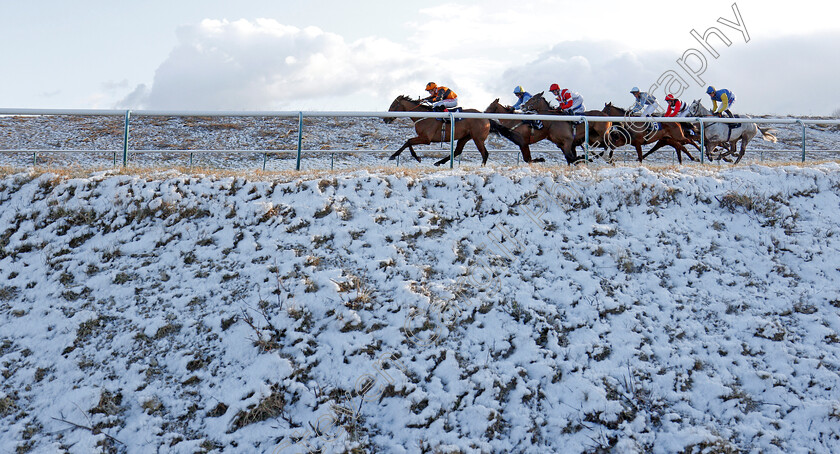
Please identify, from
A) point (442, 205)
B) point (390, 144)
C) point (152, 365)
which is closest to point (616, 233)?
point (442, 205)

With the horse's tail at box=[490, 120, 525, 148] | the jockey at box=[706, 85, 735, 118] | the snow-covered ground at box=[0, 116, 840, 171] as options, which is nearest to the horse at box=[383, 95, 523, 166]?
the horse's tail at box=[490, 120, 525, 148]

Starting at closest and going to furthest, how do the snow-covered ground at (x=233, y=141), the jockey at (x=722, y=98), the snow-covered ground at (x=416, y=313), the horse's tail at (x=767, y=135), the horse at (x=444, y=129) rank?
1. the snow-covered ground at (x=416, y=313)
2. the horse at (x=444, y=129)
3. the jockey at (x=722, y=98)
4. the horse's tail at (x=767, y=135)
5. the snow-covered ground at (x=233, y=141)

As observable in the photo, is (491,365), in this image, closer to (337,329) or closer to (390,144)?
(337,329)

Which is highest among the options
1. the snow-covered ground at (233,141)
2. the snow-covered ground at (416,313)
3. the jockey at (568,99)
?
the jockey at (568,99)

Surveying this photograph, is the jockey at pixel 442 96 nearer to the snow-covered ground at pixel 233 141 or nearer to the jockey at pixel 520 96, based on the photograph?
the jockey at pixel 520 96

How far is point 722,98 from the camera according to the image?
569 inches

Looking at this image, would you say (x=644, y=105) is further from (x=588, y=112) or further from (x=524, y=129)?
(x=524, y=129)

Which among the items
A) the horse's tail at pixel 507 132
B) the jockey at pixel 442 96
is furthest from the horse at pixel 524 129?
the jockey at pixel 442 96

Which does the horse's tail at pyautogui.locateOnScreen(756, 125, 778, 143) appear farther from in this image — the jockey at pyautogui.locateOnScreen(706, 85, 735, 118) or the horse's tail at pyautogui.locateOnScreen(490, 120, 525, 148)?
the horse's tail at pyautogui.locateOnScreen(490, 120, 525, 148)

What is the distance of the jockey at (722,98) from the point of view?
14.4 m

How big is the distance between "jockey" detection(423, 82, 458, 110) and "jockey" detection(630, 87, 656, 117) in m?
4.56

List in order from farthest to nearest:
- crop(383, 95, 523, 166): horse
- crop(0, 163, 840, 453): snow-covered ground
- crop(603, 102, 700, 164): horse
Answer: crop(603, 102, 700, 164): horse
crop(383, 95, 523, 166): horse
crop(0, 163, 840, 453): snow-covered ground

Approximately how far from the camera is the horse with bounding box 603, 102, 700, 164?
1388 centimetres

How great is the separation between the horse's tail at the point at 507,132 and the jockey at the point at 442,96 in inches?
42.1
